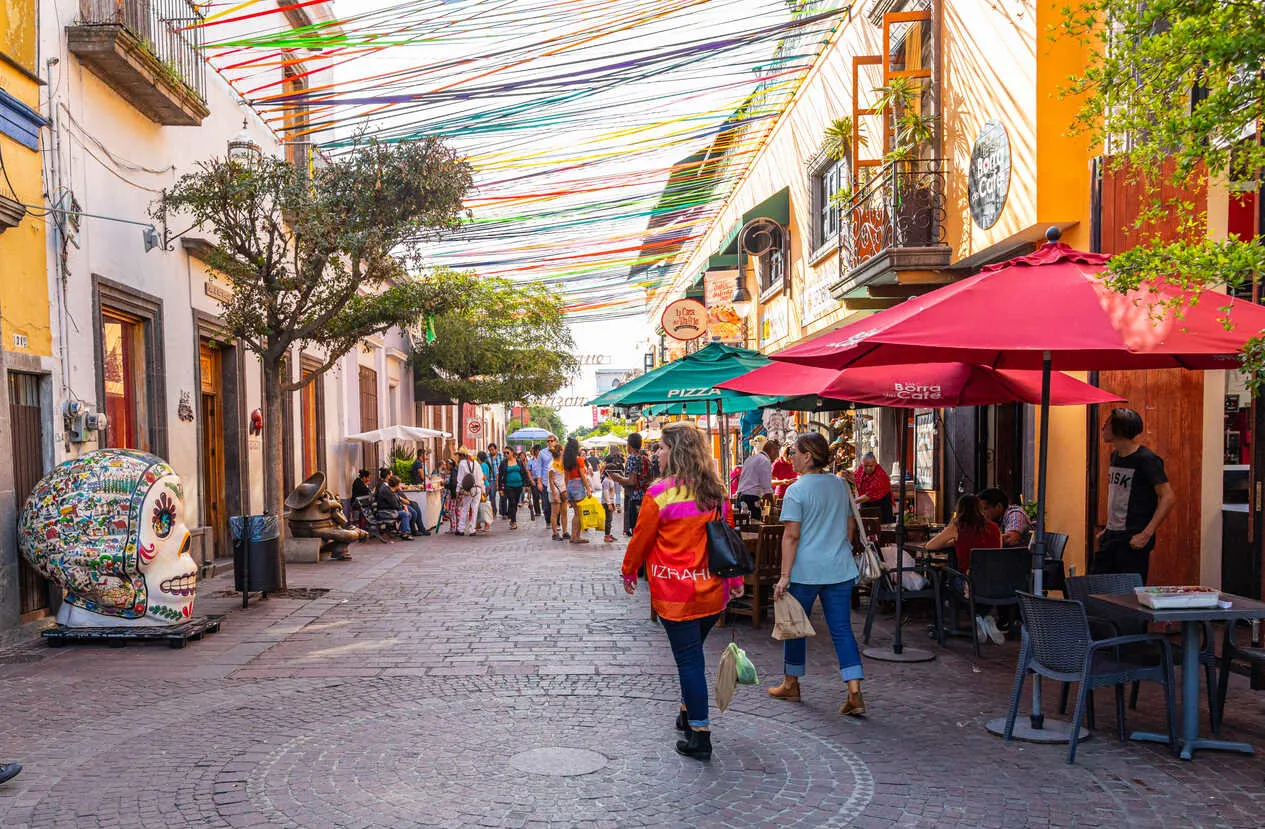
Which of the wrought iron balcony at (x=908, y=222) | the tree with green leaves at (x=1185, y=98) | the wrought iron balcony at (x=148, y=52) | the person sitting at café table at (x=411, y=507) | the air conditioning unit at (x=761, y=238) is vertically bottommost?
the person sitting at café table at (x=411, y=507)

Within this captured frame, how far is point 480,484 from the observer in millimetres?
18250

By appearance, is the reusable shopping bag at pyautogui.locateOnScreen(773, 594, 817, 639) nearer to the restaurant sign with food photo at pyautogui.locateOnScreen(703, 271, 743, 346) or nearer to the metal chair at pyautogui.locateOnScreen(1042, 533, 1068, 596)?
the metal chair at pyautogui.locateOnScreen(1042, 533, 1068, 596)

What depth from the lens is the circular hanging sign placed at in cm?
1991

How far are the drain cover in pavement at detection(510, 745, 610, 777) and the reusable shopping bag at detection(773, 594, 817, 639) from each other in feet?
4.53

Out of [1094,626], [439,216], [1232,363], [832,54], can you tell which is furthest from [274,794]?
[832,54]

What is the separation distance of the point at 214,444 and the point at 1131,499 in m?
11.9

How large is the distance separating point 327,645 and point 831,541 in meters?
4.30

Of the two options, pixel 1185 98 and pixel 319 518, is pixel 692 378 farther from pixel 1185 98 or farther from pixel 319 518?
pixel 319 518

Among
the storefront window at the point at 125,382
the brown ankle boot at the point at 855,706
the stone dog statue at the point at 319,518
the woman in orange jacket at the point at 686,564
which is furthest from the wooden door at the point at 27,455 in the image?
the brown ankle boot at the point at 855,706

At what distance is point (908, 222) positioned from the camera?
36.3 ft

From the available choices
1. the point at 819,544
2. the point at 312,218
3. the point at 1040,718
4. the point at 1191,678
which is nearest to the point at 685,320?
the point at 312,218

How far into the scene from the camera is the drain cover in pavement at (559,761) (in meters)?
4.62

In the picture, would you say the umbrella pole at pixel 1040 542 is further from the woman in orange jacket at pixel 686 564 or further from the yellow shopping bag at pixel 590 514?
the yellow shopping bag at pixel 590 514

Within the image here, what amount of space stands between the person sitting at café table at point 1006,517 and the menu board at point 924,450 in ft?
15.2
